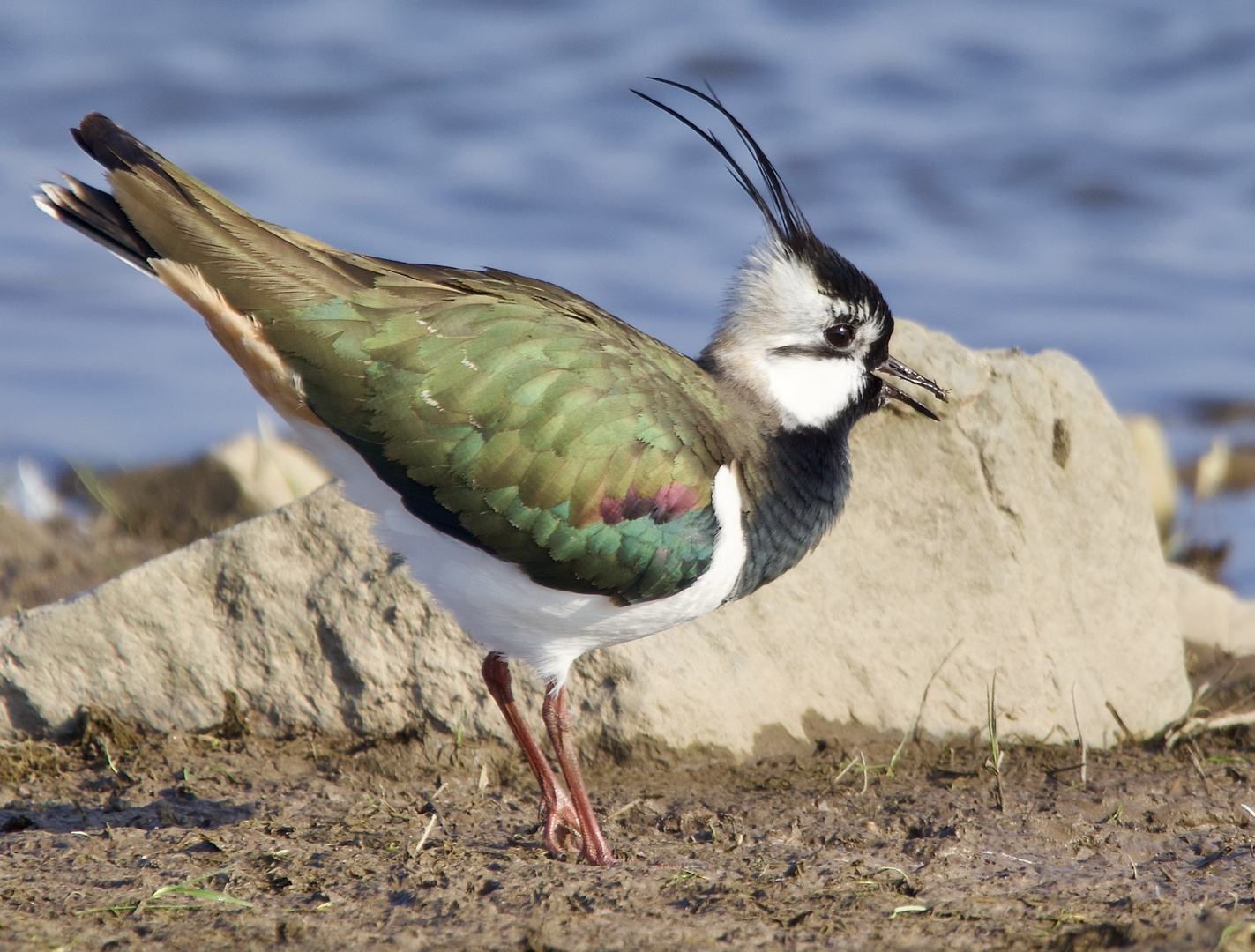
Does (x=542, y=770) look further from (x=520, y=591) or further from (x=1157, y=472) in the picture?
(x=1157, y=472)

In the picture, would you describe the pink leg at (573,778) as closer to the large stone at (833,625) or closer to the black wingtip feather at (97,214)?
the large stone at (833,625)

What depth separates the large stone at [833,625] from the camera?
198 inches

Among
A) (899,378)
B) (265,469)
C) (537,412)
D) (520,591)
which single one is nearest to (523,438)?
(537,412)

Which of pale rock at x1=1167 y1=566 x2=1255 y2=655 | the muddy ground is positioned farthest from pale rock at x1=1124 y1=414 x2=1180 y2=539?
the muddy ground

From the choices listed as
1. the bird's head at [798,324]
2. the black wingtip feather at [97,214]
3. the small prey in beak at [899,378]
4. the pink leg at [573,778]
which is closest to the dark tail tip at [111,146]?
the black wingtip feather at [97,214]

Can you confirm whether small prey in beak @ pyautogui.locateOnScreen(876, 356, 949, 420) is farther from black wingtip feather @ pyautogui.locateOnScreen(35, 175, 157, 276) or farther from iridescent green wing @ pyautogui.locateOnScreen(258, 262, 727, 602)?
black wingtip feather @ pyautogui.locateOnScreen(35, 175, 157, 276)

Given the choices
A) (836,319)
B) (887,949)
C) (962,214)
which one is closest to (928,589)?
(836,319)

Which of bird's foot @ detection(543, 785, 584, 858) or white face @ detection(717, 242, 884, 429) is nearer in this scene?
bird's foot @ detection(543, 785, 584, 858)

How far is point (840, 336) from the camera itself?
15.4 feet

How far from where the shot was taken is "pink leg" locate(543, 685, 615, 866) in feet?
13.8

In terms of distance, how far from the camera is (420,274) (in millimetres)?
4527

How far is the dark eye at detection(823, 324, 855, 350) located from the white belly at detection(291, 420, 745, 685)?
2.18 ft

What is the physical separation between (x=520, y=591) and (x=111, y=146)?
1998 mm

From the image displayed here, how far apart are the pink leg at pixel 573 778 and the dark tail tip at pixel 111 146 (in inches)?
86.9
